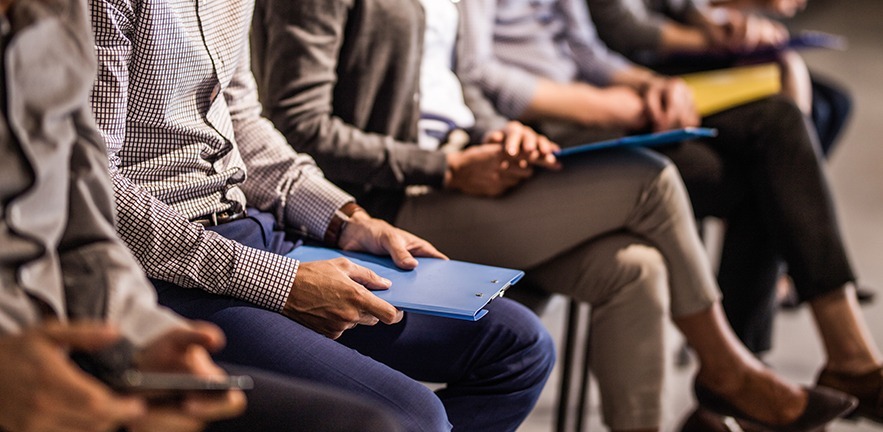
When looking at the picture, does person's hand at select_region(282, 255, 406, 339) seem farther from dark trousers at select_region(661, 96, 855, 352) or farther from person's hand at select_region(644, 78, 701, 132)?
person's hand at select_region(644, 78, 701, 132)

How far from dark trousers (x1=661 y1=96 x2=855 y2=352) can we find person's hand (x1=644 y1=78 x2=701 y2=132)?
0.16ft

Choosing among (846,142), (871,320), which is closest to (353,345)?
(871,320)

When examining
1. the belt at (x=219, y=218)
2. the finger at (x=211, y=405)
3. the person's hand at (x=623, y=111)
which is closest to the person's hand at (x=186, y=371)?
the finger at (x=211, y=405)

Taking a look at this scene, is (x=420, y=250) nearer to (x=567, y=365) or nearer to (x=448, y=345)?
(x=448, y=345)

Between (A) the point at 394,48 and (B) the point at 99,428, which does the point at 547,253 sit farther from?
(B) the point at 99,428

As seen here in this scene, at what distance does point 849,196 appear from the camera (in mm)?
3684

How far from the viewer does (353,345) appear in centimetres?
118

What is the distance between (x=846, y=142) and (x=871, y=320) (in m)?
2.09

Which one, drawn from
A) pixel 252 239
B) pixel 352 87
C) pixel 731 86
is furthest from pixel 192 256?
pixel 731 86

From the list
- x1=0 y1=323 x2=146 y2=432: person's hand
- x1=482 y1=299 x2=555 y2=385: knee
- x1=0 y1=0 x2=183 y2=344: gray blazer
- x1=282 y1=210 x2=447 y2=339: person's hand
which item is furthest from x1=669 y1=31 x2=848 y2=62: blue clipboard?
x1=0 y1=323 x2=146 y2=432: person's hand

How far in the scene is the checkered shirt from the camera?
3.34ft

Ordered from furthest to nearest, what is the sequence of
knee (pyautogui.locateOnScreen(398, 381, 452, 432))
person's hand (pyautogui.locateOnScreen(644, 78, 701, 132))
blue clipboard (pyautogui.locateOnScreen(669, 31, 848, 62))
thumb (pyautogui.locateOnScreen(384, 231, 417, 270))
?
blue clipboard (pyautogui.locateOnScreen(669, 31, 848, 62)) < person's hand (pyautogui.locateOnScreen(644, 78, 701, 132)) < thumb (pyautogui.locateOnScreen(384, 231, 417, 270)) < knee (pyautogui.locateOnScreen(398, 381, 452, 432))

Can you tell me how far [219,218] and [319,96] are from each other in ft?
0.99

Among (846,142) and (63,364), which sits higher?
(63,364)
